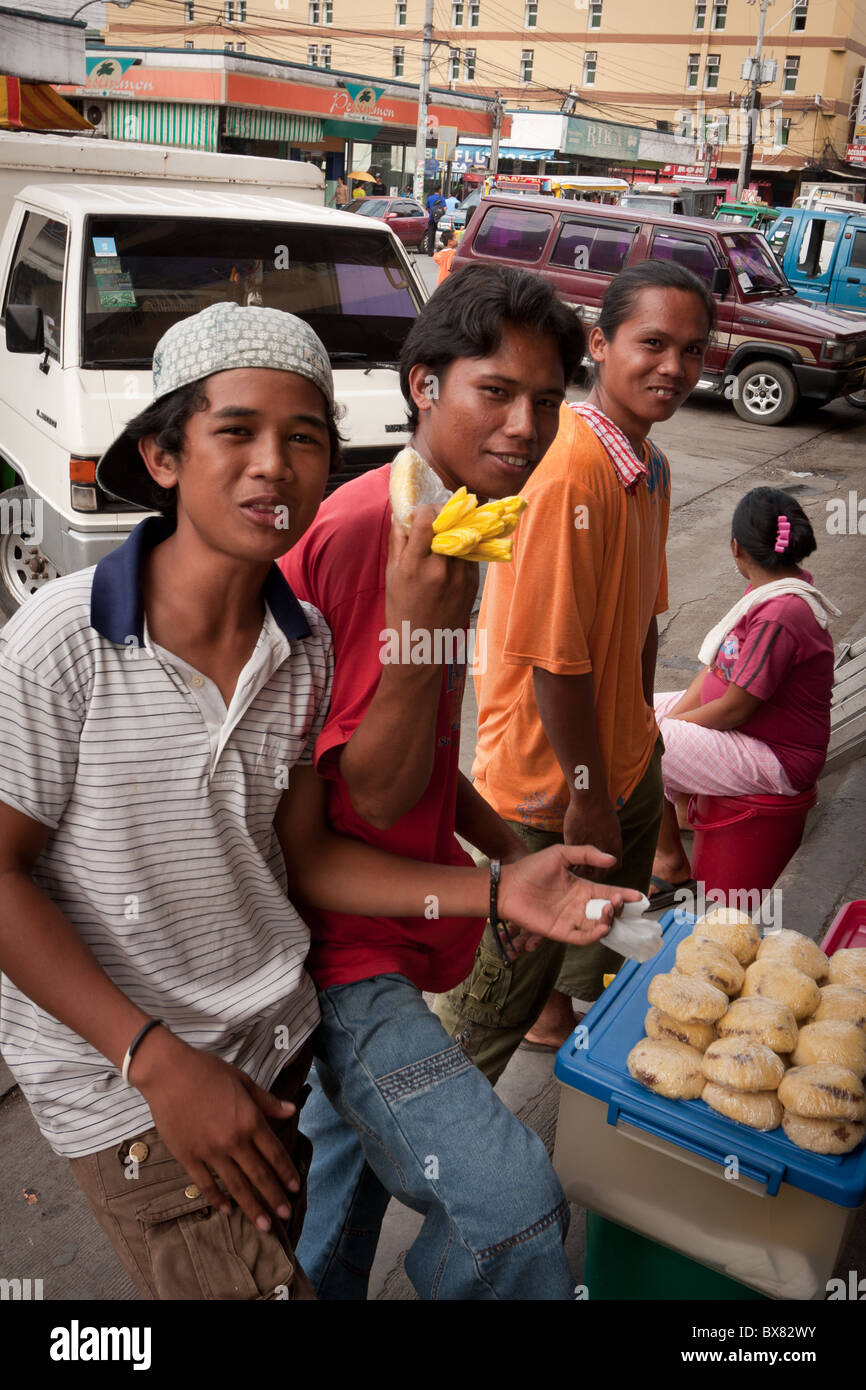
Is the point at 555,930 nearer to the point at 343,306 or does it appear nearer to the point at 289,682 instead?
the point at 289,682

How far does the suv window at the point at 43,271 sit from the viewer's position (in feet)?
17.5

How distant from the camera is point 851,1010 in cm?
191

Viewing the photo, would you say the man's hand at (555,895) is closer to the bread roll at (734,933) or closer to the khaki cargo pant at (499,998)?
the bread roll at (734,933)

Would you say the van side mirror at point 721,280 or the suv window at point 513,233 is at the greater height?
the suv window at point 513,233

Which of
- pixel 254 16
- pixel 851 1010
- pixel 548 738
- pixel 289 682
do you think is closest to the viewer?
pixel 289 682

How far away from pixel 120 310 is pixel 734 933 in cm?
441

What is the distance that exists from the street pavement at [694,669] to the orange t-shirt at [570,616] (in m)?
1.06

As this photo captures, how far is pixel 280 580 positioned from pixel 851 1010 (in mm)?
1263

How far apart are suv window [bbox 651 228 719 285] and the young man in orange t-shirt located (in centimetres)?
1071

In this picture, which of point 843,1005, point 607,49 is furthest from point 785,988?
point 607,49

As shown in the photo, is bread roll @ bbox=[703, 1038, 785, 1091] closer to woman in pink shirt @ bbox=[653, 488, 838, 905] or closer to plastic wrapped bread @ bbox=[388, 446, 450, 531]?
plastic wrapped bread @ bbox=[388, 446, 450, 531]

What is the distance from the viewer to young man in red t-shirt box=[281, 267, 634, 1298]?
4.85ft

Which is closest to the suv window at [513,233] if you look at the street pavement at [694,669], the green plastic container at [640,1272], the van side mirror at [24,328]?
the street pavement at [694,669]
